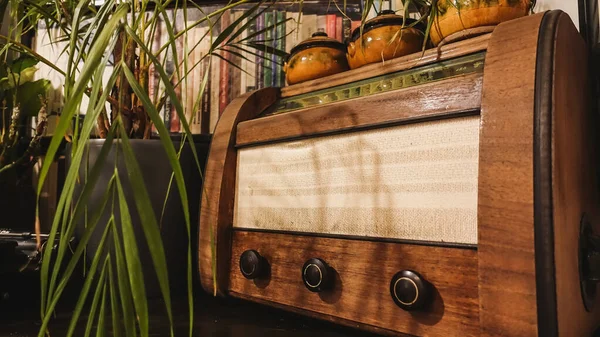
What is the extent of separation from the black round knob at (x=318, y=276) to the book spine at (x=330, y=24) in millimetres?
763

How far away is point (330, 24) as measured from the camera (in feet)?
4.02

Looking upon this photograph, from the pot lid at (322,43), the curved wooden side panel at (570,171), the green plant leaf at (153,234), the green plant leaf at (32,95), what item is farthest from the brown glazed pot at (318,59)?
the green plant leaf at (32,95)

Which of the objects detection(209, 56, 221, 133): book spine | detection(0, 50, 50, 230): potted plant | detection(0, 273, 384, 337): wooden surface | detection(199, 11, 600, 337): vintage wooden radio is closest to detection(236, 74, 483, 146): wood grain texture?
detection(199, 11, 600, 337): vintage wooden radio

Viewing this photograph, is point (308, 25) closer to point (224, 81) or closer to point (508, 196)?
point (224, 81)

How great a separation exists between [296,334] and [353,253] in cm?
16

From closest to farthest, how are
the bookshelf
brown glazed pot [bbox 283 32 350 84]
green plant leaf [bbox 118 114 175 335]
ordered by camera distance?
green plant leaf [bbox 118 114 175 335] → brown glazed pot [bbox 283 32 350 84] → the bookshelf

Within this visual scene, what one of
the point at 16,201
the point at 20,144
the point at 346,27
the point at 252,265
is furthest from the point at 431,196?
the point at 20,144

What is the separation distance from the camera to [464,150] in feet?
1.76

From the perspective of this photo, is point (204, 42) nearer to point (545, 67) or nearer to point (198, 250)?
point (198, 250)

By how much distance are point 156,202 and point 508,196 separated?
0.67 meters

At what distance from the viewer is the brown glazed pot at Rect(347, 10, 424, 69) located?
0.72 metres

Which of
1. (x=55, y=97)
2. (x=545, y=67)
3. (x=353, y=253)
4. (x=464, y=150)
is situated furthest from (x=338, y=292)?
(x=55, y=97)

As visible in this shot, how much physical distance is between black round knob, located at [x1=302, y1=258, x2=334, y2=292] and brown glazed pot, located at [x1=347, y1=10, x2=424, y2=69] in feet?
1.13

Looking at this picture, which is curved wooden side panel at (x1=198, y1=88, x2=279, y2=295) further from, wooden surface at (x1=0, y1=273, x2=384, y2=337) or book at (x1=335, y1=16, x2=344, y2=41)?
book at (x1=335, y1=16, x2=344, y2=41)
